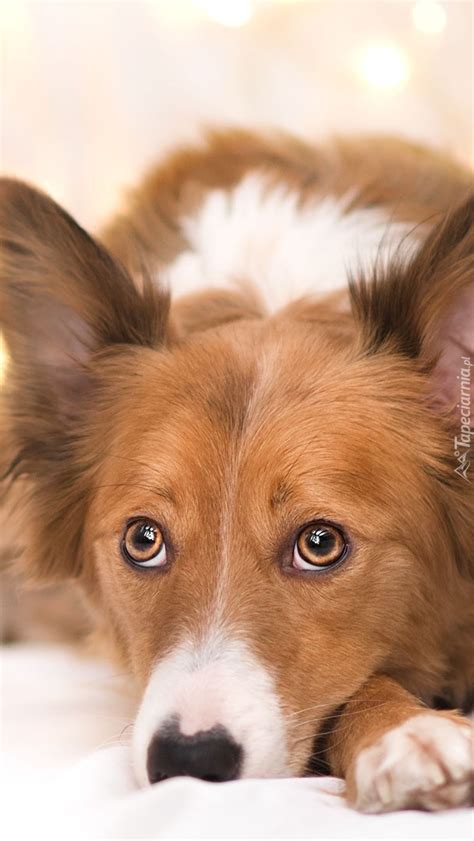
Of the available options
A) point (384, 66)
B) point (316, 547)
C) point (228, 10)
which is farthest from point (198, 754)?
point (228, 10)

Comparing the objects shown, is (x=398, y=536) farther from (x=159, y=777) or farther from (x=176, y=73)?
(x=176, y=73)

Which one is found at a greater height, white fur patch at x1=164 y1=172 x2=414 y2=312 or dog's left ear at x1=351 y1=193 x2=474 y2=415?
white fur patch at x1=164 y1=172 x2=414 y2=312

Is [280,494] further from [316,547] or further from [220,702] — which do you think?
[220,702]

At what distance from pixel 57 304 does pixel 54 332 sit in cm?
8

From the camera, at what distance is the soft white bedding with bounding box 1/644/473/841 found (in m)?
1.67

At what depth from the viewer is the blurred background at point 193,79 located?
401 centimetres

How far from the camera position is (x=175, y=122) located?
4191 millimetres

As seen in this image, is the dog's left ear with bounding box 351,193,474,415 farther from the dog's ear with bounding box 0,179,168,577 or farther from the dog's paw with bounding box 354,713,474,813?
the dog's paw with bounding box 354,713,474,813

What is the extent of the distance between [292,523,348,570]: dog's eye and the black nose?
407mm

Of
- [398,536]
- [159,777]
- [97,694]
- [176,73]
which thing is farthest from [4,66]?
[159,777]

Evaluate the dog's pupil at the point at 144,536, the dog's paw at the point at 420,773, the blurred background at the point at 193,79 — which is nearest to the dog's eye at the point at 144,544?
the dog's pupil at the point at 144,536

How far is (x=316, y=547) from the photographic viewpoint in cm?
208

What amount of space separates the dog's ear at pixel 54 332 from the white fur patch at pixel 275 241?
0.51 meters

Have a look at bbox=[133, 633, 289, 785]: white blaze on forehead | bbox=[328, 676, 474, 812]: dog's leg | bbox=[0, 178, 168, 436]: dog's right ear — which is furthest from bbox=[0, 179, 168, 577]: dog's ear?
bbox=[328, 676, 474, 812]: dog's leg
